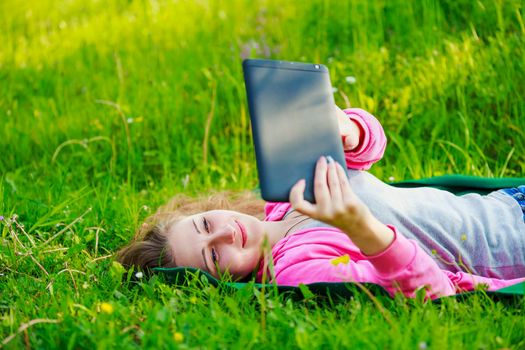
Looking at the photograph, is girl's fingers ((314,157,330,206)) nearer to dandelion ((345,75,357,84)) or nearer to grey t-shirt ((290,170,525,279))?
grey t-shirt ((290,170,525,279))

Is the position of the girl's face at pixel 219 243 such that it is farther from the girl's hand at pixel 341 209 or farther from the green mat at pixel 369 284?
the girl's hand at pixel 341 209

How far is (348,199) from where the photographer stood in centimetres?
206

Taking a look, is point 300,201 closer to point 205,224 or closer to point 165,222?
point 205,224

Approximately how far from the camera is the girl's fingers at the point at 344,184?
2.08m

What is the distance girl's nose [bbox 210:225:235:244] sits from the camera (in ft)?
9.05

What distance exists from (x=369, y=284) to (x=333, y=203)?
0.40 meters

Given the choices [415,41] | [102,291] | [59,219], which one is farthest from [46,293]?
[415,41]

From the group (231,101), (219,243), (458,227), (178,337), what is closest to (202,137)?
(231,101)

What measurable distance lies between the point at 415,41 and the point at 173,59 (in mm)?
1704

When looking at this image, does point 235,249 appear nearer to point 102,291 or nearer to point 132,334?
point 102,291

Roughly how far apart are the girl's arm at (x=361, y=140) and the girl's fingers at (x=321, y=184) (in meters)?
0.57

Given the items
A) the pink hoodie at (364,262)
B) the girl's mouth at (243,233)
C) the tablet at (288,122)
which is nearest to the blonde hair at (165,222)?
the girl's mouth at (243,233)

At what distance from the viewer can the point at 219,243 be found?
278 cm

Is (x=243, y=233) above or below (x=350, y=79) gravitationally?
below
